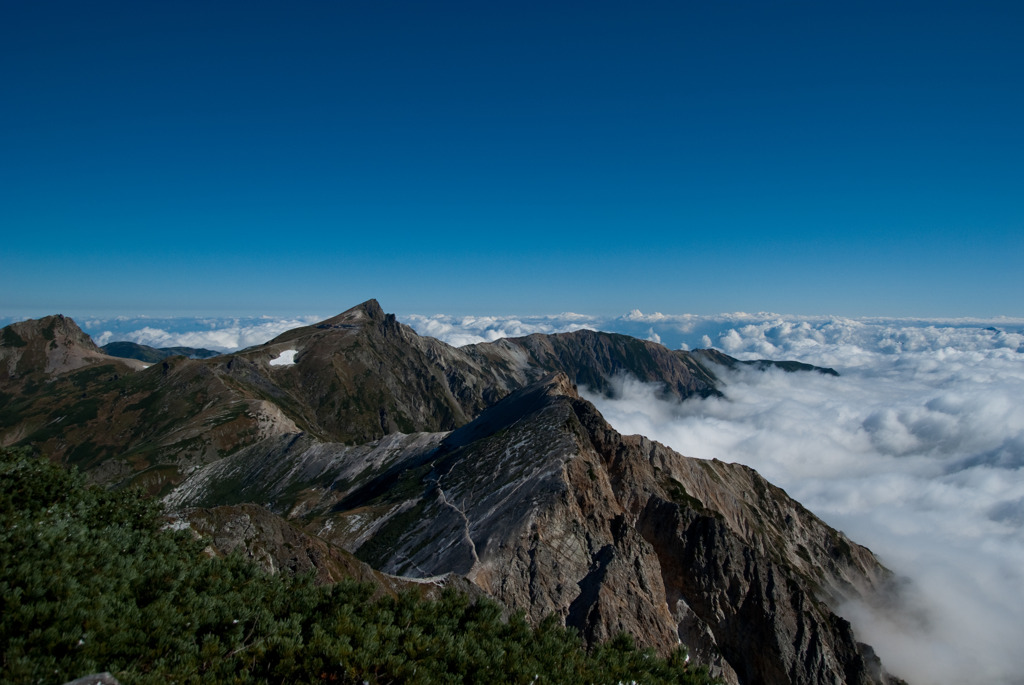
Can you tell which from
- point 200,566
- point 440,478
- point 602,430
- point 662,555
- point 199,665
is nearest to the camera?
point 199,665

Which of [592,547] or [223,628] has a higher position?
[223,628]

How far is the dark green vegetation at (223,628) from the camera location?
13.9 metres

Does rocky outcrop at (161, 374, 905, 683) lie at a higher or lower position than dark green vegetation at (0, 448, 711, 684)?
lower

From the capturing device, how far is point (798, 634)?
8288 cm

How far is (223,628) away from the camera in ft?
58.6

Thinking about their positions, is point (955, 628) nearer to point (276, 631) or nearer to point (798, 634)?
point (798, 634)

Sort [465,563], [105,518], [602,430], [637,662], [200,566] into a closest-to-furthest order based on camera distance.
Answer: [200,566], [637,662], [105,518], [465,563], [602,430]

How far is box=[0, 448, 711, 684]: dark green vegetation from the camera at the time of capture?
13914 millimetres

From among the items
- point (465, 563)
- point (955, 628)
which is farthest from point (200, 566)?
point (955, 628)

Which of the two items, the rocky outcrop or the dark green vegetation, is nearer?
the dark green vegetation

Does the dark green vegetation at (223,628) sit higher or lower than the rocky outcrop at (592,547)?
higher

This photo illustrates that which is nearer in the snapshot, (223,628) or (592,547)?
(223,628)

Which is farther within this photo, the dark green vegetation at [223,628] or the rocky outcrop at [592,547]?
the rocky outcrop at [592,547]

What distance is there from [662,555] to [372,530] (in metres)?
56.8
